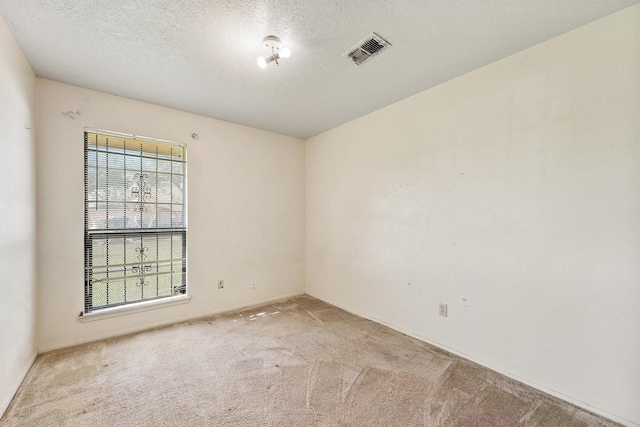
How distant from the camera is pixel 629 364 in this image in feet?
5.19

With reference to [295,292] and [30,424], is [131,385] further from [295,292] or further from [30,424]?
[295,292]

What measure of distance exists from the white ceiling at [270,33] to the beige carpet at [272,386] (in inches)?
94.8

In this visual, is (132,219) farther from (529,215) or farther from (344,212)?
(529,215)

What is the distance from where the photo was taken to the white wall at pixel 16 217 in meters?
1.69

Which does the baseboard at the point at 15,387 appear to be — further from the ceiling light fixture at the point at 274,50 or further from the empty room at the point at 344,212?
the ceiling light fixture at the point at 274,50

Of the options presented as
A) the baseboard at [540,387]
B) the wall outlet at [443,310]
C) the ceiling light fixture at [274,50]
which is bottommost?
the baseboard at [540,387]

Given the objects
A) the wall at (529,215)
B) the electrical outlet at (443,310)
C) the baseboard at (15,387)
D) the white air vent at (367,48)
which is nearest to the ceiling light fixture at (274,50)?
the white air vent at (367,48)

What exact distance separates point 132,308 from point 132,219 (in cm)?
92

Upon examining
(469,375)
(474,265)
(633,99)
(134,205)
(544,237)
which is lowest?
(469,375)

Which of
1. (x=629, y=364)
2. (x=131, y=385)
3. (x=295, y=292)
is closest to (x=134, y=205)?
(x=131, y=385)

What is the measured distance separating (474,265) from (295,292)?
2577 millimetres

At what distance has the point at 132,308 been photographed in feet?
9.12

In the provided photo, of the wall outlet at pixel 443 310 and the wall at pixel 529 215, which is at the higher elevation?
the wall at pixel 529 215

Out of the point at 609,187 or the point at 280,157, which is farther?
the point at 280,157
